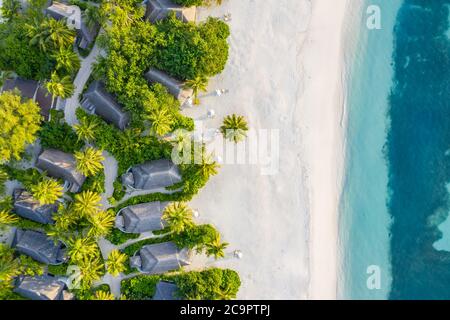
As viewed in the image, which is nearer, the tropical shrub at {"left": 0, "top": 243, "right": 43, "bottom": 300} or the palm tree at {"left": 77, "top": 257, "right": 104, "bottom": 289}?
the tropical shrub at {"left": 0, "top": 243, "right": 43, "bottom": 300}

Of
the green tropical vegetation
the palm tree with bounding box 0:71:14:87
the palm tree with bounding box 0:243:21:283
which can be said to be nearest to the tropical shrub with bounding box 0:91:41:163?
the green tropical vegetation

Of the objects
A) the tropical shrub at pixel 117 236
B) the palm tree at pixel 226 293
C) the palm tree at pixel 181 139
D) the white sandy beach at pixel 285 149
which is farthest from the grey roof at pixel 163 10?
the palm tree at pixel 226 293

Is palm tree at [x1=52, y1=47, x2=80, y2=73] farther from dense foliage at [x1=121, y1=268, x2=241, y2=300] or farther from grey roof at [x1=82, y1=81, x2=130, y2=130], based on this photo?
dense foliage at [x1=121, y1=268, x2=241, y2=300]

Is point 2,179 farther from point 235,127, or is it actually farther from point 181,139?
point 235,127

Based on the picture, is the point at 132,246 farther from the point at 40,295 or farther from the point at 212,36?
the point at 212,36

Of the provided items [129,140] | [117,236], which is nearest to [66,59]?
[129,140]
